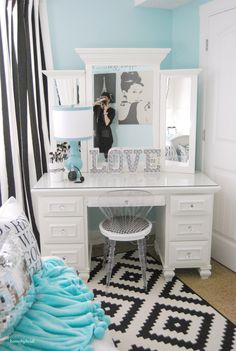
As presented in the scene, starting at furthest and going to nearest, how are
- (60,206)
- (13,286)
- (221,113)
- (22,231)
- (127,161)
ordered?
(127,161), (221,113), (60,206), (22,231), (13,286)

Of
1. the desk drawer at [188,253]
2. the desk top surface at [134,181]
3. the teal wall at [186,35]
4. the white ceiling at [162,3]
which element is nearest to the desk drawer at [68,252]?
the desk top surface at [134,181]

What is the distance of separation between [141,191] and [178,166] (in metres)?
0.67

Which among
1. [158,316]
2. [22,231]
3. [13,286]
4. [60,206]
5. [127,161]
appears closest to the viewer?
[13,286]

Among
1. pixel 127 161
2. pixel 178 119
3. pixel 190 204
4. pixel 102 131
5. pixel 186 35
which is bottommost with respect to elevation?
pixel 190 204

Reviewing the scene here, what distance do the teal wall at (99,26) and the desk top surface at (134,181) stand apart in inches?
41.5

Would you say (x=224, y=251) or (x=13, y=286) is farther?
(x=224, y=251)

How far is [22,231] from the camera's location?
157cm

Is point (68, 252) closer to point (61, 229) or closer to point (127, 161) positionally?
point (61, 229)

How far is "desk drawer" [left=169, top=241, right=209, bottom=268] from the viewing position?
261 centimetres

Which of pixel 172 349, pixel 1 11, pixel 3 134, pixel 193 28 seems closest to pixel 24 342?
pixel 172 349

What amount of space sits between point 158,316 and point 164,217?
2.53 ft

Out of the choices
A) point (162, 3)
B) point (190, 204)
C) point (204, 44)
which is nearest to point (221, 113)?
point (204, 44)

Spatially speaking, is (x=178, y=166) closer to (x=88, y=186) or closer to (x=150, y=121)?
(x=150, y=121)

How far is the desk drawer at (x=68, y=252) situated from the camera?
102 inches
